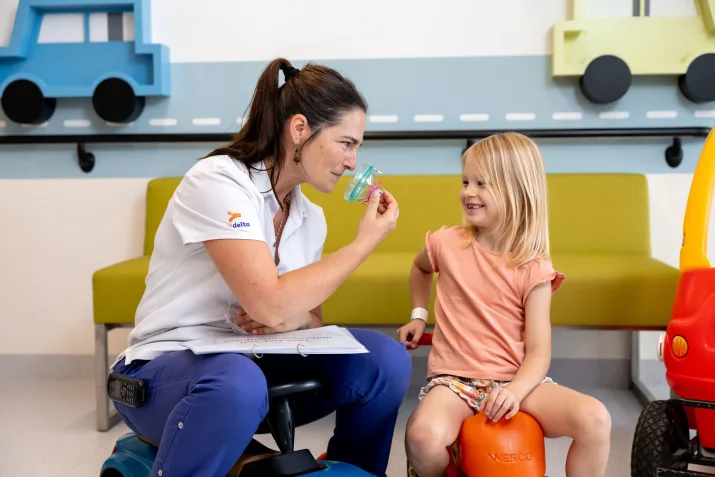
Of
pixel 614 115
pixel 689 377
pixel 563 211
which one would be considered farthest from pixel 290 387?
pixel 614 115

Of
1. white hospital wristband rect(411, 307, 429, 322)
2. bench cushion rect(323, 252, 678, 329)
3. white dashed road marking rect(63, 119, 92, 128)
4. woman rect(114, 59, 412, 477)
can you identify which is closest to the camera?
woman rect(114, 59, 412, 477)

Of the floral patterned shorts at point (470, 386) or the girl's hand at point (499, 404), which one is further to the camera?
the floral patterned shorts at point (470, 386)

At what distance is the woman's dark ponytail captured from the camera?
1424 millimetres

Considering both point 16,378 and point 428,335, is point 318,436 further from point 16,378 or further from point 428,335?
point 16,378

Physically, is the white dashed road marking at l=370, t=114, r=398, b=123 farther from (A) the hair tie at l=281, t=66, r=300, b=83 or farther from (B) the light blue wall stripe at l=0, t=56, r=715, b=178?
(A) the hair tie at l=281, t=66, r=300, b=83

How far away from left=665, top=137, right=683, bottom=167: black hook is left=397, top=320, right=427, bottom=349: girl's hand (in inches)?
54.6

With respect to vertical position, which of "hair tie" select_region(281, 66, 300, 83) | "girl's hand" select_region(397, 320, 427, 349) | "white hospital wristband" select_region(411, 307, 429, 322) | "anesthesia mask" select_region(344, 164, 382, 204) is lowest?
"girl's hand" select_region(397, 320, 427, 349)

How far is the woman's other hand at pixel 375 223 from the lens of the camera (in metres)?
1.39

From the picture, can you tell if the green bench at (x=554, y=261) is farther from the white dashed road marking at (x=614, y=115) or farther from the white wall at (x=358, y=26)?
the white wall at (x=358, y=26)

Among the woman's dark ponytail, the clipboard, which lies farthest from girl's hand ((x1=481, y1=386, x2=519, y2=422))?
the woman's dark ponytail

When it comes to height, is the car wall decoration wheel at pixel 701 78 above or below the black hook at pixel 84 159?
above

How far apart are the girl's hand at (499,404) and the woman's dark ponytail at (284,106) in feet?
1.92

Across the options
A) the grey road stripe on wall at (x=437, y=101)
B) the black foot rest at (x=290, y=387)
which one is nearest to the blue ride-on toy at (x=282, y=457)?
the black foot rest at (x=290, y=387)

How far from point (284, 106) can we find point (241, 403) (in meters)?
0.58
